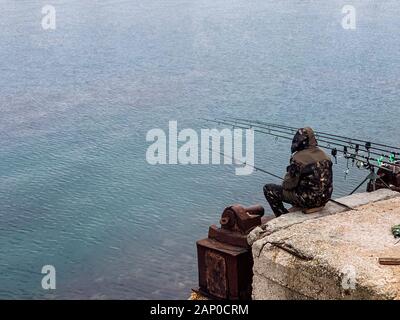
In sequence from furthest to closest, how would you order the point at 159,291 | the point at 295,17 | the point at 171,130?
the point at 295,17 < the point at 171,130 < the point at 159,291

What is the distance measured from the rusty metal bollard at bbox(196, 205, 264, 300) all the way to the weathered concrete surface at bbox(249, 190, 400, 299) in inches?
12.4

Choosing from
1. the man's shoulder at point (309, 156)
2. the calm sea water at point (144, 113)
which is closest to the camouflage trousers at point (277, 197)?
the man's shoulder at point (309, 156)

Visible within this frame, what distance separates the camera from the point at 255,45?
43812 millimetres

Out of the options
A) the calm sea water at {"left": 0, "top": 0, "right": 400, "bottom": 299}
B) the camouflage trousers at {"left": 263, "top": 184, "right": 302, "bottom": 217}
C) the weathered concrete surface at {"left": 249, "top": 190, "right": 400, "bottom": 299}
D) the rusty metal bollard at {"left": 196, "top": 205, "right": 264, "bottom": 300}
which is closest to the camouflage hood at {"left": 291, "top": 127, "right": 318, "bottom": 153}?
the camouflage trousers at {"left": 263, "top": 184, "right": 302, "bottom": 217}

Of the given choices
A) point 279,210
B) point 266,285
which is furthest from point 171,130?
point 266,285

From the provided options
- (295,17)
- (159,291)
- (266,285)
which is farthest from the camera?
(295,17)

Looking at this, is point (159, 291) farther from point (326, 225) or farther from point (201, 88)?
point (201, 88)

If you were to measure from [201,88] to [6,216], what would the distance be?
14.8 m

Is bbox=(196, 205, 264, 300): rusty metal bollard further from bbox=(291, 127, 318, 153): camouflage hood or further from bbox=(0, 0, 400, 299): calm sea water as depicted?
bbox=(0, 0, 400, 299): calm sea water

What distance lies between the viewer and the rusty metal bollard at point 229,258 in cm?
803

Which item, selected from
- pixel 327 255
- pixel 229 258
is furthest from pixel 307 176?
pixel 327 255

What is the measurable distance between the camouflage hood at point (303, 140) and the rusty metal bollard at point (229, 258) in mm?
1077

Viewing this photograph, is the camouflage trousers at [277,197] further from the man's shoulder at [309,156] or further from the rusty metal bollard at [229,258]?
the rusty metal bollard at [229,258]

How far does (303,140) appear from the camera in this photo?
28.9 feet
